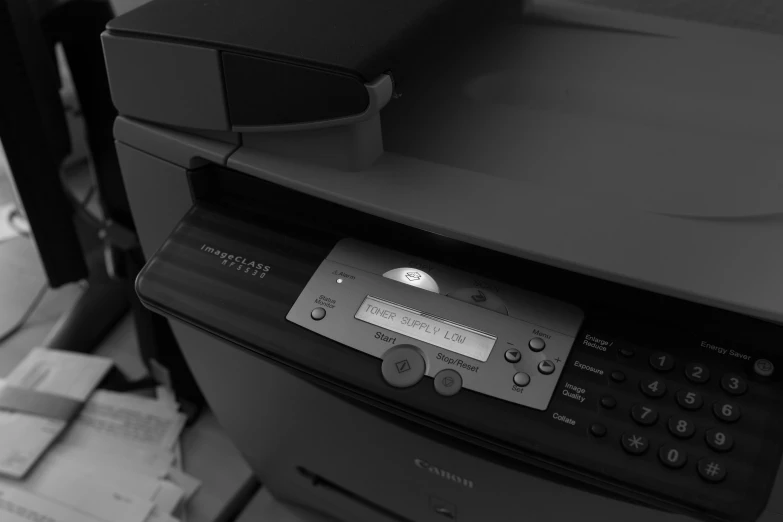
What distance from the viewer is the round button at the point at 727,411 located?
1.17 feet

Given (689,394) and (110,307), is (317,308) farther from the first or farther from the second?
(110,307)

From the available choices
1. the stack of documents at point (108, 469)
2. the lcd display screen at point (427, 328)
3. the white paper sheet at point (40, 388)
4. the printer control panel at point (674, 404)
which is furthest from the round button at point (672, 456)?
the white paper sheet at point (40, 388)

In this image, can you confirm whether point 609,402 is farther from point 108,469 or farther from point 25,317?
point 25,317

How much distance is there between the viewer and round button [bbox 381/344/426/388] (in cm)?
40

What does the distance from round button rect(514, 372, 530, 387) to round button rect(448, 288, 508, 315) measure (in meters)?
0.04

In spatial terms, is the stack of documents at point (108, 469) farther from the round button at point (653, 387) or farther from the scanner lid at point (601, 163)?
the round button at point (653, 387)

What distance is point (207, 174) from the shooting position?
51cm

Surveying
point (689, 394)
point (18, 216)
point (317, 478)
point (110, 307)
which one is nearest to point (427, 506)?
point (317, 478)

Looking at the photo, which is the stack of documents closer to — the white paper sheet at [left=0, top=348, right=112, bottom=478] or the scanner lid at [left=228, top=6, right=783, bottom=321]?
the white paper sheet at [left=0, top=348, right=112, bottom=478]

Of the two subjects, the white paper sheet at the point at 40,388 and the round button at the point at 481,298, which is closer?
the round button at the point at 481,298

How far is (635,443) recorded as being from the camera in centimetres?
36

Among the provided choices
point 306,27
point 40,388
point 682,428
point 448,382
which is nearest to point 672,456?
point 682,428

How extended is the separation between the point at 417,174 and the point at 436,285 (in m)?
0.08

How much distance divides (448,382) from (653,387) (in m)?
0.12
